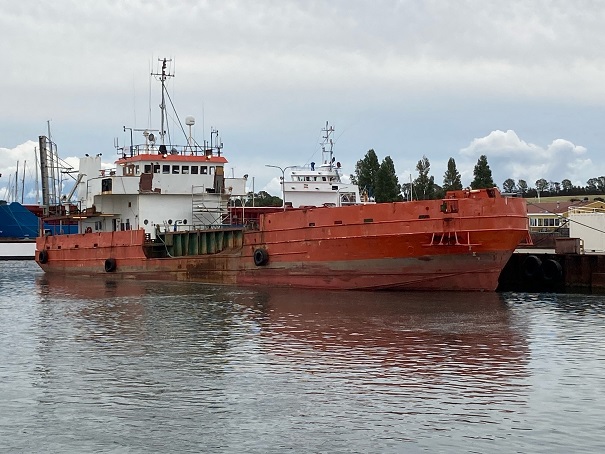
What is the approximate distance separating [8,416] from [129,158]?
99.2 feet

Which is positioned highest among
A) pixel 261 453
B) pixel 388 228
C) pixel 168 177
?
pixel 168 177

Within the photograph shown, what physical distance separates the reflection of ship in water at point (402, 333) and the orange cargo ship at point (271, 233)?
1.18 m

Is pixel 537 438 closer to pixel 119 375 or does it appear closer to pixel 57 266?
pixel 119 375

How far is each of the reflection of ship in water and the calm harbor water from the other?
6 centimetres

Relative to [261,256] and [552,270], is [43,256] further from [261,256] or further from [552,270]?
[552,270]

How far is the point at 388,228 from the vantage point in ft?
99.7

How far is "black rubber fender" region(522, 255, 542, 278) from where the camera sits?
3406 cm

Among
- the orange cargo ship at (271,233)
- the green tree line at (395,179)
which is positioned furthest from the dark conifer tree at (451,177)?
the orange cargo ship at (271,233)

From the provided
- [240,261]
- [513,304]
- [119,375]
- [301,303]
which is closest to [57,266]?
[240,261]

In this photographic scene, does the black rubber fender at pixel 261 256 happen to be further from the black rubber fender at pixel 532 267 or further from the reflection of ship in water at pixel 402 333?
the black rubber fender at pixel 532 267

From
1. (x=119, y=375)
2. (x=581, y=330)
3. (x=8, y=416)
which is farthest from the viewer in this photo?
(x=581, y=330)

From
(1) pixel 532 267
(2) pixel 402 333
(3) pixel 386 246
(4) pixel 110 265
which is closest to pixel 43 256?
(4) pixel 110 265

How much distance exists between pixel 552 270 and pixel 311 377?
1931cm

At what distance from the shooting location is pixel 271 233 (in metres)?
34.4
